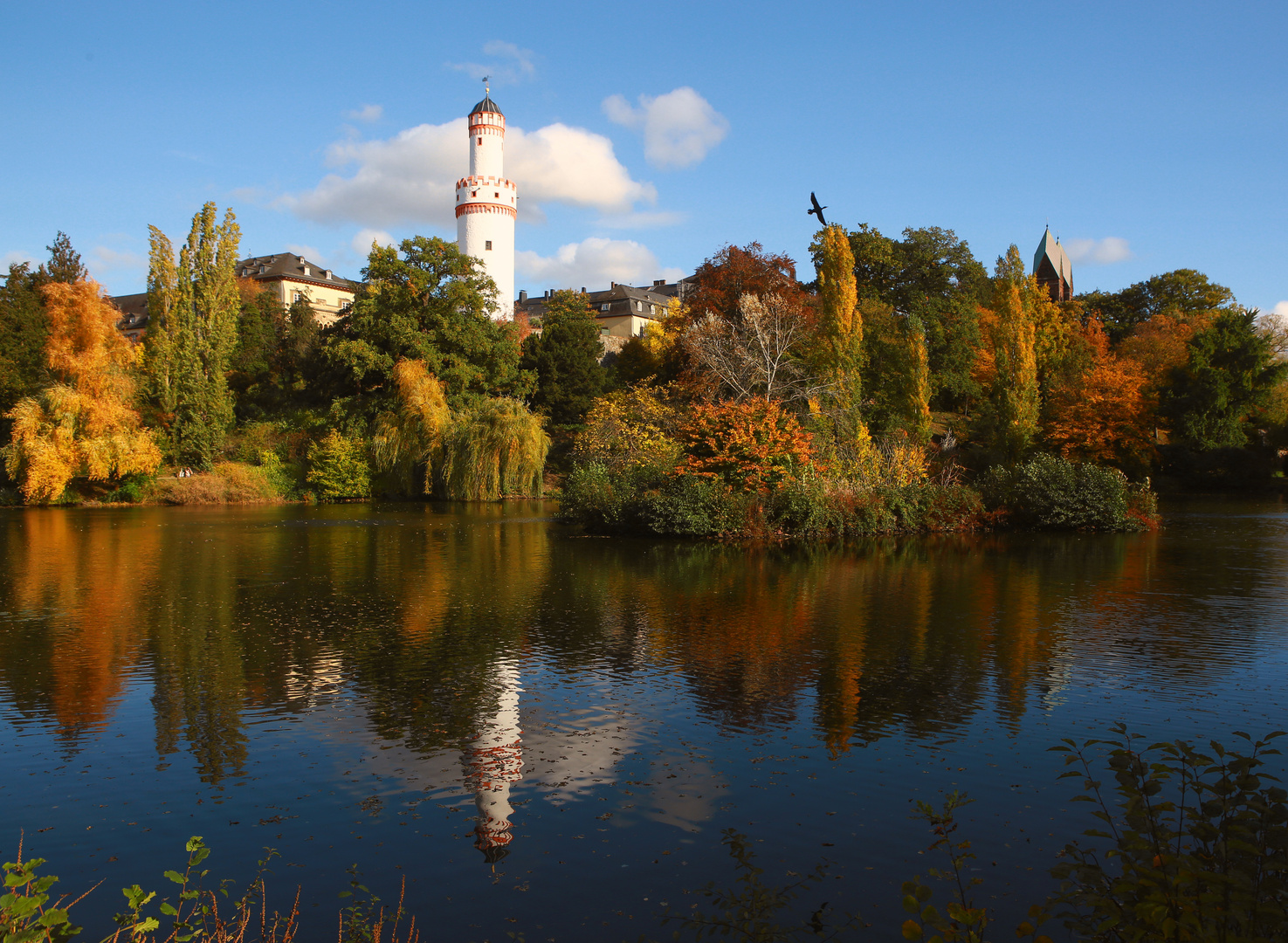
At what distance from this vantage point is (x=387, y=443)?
3891 centimetres

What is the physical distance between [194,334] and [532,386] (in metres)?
15.9

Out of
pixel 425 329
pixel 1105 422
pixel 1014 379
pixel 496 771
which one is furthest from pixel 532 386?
pixel 496 771

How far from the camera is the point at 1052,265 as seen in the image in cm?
7938

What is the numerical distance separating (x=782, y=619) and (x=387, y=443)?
99.7 feet

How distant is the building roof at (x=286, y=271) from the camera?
81.3m

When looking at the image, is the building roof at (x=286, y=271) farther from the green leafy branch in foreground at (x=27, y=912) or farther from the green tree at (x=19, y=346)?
the green leafy branch in foreground at (x=27, y=912)

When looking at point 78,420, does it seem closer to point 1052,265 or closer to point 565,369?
point 565,369

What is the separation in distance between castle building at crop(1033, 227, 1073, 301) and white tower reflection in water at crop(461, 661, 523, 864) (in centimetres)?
8094

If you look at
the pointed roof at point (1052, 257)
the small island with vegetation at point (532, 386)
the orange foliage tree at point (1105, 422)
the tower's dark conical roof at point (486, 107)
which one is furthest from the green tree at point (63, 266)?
the pointed roof at point (1052, 257)

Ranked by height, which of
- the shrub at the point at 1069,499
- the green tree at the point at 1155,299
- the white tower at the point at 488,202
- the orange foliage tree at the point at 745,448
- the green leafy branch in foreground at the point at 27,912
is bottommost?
the green leafy branch in foreground at the point at 27,912

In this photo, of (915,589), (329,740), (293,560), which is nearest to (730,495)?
(915,589)

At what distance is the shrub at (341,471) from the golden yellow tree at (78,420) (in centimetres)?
650

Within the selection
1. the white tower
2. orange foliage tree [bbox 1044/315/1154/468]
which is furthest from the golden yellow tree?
orange foliage tree [bbox 1044/315/1154/468]

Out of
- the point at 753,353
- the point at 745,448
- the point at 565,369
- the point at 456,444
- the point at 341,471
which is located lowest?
the point at 341,471
